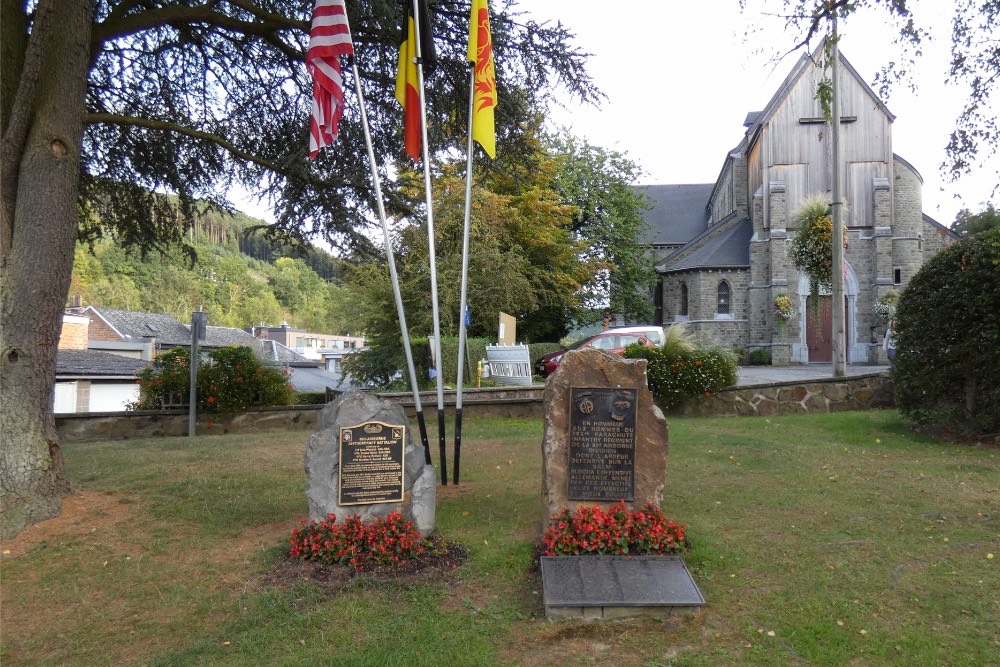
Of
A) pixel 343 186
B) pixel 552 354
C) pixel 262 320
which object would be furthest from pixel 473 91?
pixel 262 320

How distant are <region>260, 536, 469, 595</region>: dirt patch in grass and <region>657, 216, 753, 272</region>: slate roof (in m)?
33.2

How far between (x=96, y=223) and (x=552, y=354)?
14.4 meters

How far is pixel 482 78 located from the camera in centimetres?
762

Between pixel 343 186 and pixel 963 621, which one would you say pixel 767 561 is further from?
pixel 343 186

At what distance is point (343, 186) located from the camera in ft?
29.2

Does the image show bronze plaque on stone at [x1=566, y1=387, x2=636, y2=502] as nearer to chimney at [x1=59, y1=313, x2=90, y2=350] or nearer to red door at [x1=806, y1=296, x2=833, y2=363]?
red door at [x1=806, y1=296, x2=833, y2=363]

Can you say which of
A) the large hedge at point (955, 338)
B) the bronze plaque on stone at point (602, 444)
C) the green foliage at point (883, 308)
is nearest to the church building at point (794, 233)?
the green foliage at point (883, 308)

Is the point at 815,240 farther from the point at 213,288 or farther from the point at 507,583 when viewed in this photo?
the point at 213,288

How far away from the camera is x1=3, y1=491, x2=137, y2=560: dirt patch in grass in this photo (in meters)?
5.49

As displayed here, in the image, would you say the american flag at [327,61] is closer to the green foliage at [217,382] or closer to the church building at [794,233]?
the green foliage at [217,382]

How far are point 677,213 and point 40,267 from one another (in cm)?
4692

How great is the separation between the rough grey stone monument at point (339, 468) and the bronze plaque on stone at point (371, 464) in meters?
0.03

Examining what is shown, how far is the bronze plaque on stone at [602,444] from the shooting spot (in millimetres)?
5559

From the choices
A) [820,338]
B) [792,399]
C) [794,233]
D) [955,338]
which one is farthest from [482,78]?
[820,338]
